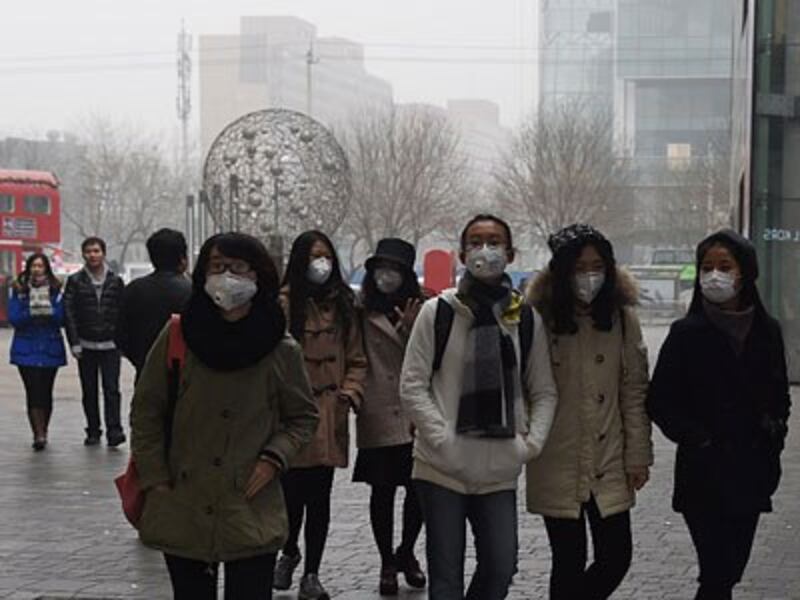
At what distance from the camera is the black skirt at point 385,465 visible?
768 cm

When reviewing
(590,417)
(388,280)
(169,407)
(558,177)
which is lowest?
(590,417)

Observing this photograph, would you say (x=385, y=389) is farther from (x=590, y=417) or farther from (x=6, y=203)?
(x=6, y=203)

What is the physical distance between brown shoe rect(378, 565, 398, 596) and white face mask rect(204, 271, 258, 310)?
285cm

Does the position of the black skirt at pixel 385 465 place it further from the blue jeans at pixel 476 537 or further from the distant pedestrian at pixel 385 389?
the blue jeans at pixel 476 537

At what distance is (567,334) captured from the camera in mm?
6148

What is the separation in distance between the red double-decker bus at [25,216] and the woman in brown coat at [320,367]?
3681 centimetres

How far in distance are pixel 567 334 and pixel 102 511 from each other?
504cm

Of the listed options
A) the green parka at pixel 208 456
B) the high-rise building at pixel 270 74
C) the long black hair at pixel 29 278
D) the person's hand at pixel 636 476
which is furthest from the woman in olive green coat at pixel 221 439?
the high-rise building at pixel 270 74

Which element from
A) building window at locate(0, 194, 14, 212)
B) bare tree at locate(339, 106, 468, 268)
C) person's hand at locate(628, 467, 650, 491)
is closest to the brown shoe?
person's hand at locate(628, 467, 650, 491)

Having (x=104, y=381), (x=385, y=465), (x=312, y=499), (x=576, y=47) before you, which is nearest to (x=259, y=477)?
(x=312, y=499)

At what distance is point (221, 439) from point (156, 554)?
373cm

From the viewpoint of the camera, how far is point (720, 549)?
6.07 metres

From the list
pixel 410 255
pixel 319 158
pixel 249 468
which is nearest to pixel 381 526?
pixel 410 255

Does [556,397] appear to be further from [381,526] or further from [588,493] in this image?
[381,526]
